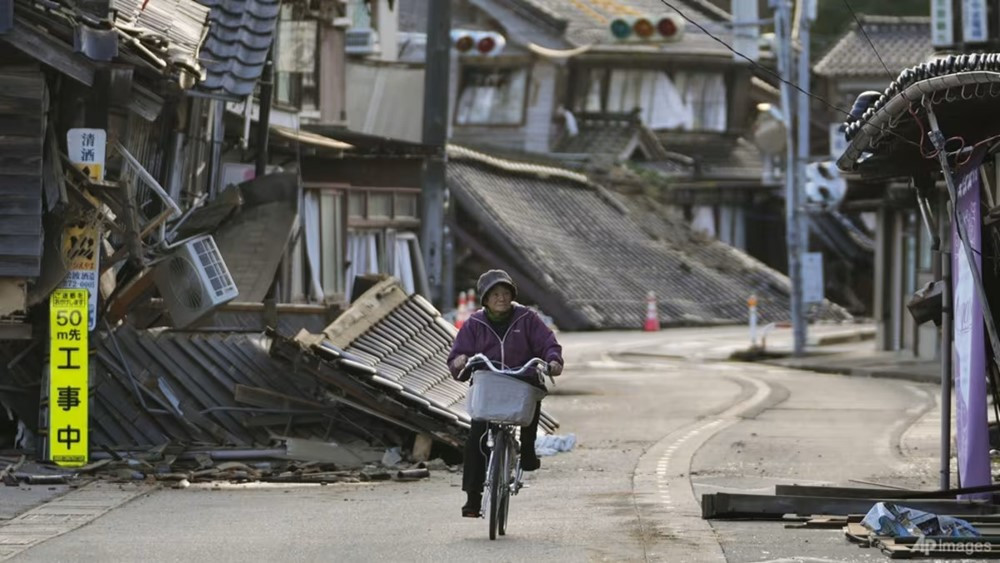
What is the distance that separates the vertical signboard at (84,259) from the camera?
16.7m

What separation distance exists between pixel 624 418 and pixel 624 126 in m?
40.3

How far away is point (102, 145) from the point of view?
55.5 ft

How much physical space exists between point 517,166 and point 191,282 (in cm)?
3490

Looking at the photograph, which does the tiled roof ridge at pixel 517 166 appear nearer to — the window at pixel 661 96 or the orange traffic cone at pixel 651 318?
the orange traffic cone at pixel 651 318

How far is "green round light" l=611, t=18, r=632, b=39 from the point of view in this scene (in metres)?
56.6

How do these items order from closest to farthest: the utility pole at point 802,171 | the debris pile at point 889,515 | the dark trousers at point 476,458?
the debris pile at point 889,515
the dark trousers at point 476,458
the utility pole at point 802,171

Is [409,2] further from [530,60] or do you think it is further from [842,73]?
[842,73]

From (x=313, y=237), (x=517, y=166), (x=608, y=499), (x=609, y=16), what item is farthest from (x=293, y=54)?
(x=609, y=16)

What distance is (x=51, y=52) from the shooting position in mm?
16484

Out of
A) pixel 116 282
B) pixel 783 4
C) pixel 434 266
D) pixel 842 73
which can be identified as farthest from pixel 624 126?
pixel 116 282

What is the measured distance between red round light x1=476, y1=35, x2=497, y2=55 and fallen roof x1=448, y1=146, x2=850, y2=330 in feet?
15.9

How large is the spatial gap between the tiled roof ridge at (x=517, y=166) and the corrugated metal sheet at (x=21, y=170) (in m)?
32.4

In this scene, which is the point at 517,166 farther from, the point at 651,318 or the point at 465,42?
the point at 651,318

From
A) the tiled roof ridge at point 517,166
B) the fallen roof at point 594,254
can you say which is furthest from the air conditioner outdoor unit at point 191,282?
the tiled roof ridge at point 517,166
